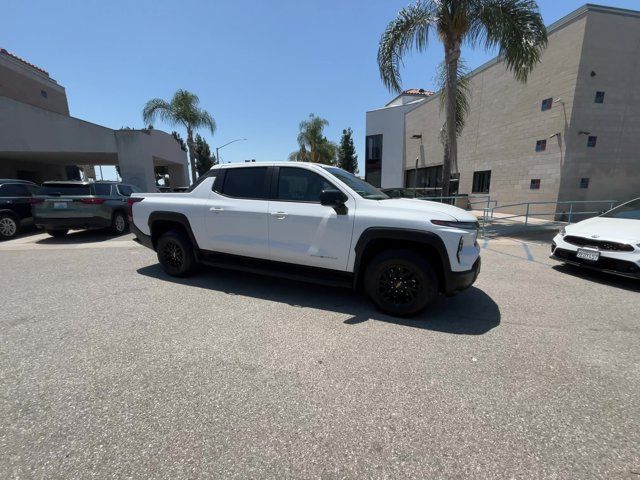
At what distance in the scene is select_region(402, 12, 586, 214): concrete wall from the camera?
1238 cm

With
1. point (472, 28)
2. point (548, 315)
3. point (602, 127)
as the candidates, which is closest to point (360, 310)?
point (548, 315)

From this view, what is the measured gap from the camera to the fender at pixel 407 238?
128 inches

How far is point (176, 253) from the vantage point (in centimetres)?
493

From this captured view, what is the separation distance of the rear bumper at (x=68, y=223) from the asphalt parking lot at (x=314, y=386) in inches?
180

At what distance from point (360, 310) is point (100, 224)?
27.9ft

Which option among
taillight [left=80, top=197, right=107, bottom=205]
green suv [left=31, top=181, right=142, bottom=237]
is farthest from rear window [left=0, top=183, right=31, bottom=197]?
taillight [left=80, top=197, right=107, bottom=205]

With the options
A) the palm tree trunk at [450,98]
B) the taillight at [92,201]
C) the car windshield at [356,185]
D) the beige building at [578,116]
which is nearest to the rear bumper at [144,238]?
the car windshield at [356,185]

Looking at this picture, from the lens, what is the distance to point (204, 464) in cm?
170

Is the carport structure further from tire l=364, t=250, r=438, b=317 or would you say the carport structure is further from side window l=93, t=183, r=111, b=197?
tire l=364, t=250, r=438, b=317

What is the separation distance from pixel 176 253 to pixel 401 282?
3644 mm

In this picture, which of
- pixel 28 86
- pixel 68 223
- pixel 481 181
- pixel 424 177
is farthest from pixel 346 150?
pixel 68 223

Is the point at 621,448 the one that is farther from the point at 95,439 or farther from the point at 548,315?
the point at 95,439

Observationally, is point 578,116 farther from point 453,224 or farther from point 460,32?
point 453,224

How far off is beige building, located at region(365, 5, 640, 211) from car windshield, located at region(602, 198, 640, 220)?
8.07 metres
